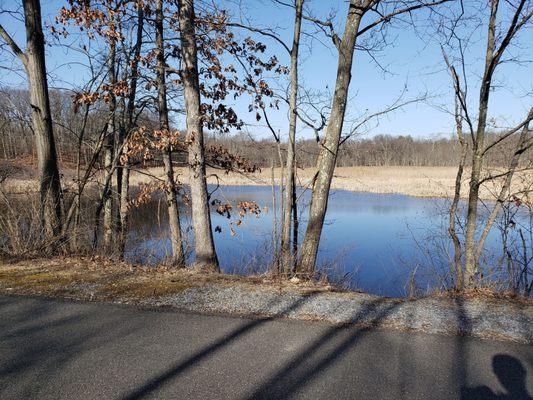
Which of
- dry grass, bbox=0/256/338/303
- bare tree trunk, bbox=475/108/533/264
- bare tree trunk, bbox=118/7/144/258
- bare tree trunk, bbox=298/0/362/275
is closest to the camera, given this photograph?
dry grass, bbox=0/256/338/303

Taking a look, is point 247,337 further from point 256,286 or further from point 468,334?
point 468,334

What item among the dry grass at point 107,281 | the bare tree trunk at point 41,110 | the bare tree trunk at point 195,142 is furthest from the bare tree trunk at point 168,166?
the bare tree trunk at point 41,110

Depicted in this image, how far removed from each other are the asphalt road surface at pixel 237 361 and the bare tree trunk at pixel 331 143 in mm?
3089

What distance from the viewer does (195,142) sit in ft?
23.8

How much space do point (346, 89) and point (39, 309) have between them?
5.75 m

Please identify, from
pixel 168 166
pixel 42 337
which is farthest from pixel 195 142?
pixel 42 337

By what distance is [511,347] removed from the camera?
3.54 m

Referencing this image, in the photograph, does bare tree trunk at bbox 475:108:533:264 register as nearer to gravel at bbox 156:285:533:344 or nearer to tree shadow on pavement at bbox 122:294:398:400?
gravel at bbox 156:285:533:344

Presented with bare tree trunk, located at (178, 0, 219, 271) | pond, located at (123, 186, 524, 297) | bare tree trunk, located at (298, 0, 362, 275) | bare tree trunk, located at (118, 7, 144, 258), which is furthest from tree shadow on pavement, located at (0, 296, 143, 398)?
bare tree trunk, located at (118, 7, 144, 258)

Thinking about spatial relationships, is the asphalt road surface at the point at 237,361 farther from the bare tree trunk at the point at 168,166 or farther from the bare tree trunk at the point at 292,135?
the bare tree trunk at the point at 168,166

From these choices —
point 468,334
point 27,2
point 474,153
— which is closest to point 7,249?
point 27,2

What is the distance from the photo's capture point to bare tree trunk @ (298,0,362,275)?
6.96 metres

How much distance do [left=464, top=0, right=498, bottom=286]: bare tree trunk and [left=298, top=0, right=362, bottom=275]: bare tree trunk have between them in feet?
7.35

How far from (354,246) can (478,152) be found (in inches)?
260
